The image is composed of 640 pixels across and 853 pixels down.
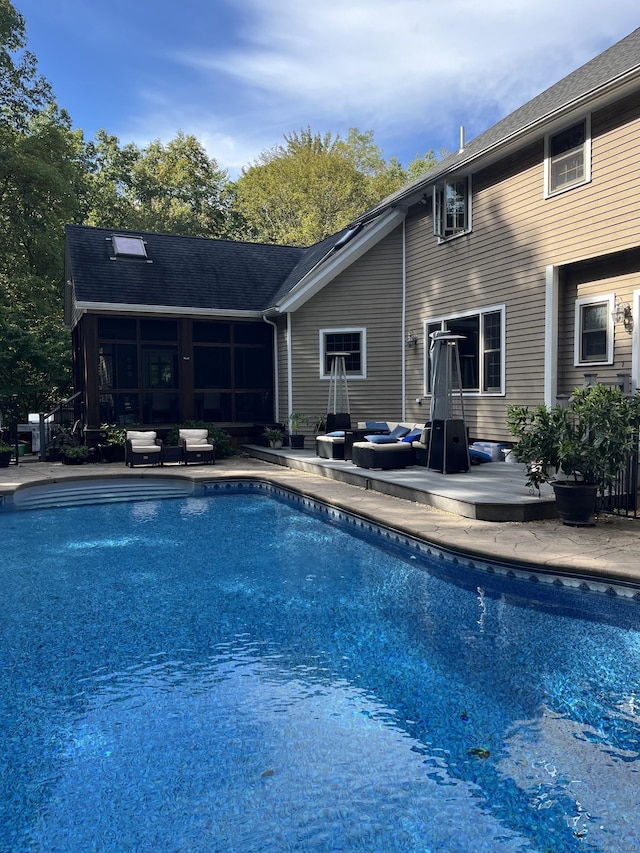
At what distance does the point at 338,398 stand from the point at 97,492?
581 cm

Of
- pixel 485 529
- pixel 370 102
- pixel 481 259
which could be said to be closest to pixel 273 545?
pixel 485 529

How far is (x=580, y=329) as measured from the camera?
31.2ft

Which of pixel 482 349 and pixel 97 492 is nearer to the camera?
pixel 97 492

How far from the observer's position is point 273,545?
23.0 feet

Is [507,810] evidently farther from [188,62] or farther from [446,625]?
[188,62]

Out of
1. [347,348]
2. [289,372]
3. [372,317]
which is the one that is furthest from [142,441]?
[372,317]

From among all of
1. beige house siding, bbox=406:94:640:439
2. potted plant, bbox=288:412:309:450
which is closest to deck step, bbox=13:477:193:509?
potted plant, bbox=288:412:309:450

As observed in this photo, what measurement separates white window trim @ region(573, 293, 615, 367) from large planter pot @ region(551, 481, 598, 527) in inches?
128

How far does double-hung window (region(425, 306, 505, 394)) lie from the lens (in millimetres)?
10891

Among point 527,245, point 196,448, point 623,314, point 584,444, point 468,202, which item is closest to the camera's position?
point 584,444

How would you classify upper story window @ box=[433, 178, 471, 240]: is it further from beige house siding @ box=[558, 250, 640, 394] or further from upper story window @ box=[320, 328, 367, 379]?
upper story window @ box=[320, 328, 367, 379]

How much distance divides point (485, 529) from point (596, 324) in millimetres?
4620

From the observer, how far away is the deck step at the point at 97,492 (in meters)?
9.82

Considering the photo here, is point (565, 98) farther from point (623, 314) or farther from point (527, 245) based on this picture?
point (623, 314)
